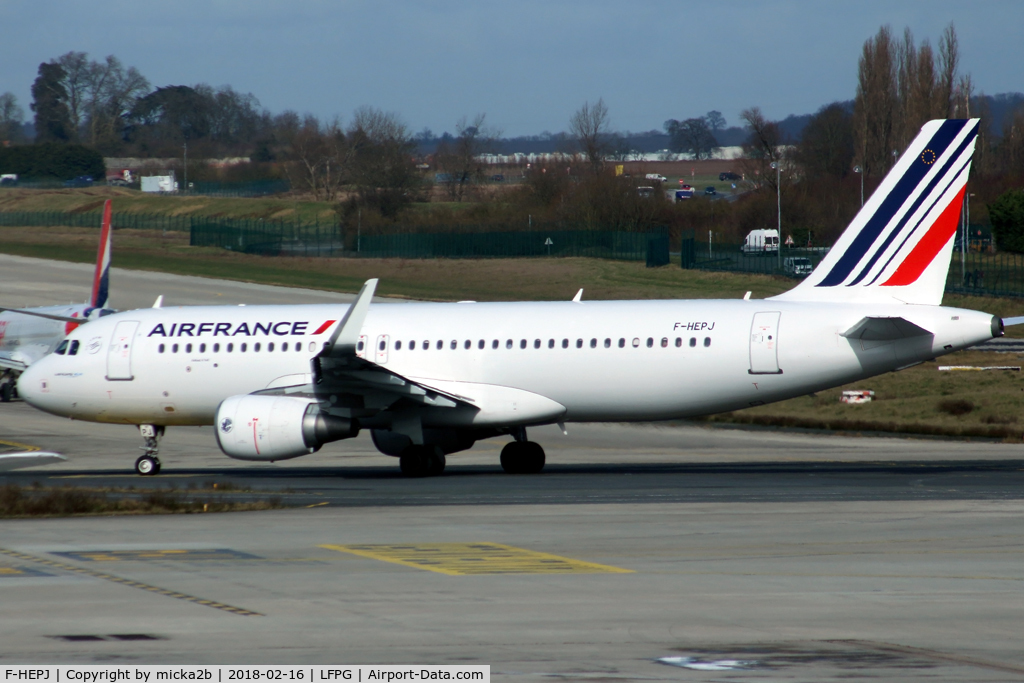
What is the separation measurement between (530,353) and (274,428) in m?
5.21

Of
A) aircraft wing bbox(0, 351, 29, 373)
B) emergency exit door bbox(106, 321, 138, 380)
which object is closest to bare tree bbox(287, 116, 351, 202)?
aircraft wing bbox(0, 351, 29, 373)

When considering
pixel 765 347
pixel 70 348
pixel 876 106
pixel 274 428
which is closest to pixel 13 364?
pixel 70 348

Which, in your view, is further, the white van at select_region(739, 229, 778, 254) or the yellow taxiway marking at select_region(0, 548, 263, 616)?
the white van at select_region(739, 229, 778, 254)

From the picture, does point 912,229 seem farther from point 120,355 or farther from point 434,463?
point 120,355

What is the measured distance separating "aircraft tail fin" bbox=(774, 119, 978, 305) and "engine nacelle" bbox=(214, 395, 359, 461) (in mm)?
9911

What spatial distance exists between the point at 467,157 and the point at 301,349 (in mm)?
112820

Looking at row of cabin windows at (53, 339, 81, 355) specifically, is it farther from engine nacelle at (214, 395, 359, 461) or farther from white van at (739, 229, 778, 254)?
white van at (739, 229, 778, 254)

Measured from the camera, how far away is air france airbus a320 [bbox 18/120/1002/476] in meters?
23.0

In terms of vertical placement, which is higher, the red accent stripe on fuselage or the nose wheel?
the red accent stripe on fuselage

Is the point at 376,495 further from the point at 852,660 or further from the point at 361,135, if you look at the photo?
the point at 361,135

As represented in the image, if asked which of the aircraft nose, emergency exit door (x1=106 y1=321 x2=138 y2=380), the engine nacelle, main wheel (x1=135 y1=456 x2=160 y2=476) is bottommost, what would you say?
main wheel (x1=135 y1=456 x2=160 y2=476)

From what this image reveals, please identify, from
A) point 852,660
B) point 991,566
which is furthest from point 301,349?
point 852,660

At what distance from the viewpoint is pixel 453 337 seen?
25.4 metres

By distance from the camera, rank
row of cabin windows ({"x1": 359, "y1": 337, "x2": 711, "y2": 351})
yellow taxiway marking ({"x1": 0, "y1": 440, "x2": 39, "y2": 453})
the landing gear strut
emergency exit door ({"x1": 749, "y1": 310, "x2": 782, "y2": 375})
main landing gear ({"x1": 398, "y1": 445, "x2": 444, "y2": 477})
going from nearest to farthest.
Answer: emergency exit door ({"x1": 749, "y1": 310, "x2": 782, "y2": 375}), row of cabin windows ({"x1": 359, "y1": 337, "x2": 711, "y2": 351}), main landing gear ({"x1": 398, "y1": 445, "x2": 444, "y2": 477}), the landing gear strut, yellow taxiway marking ({"x1": 0, "y1": 440, "x2": 39, "y2": 453})
